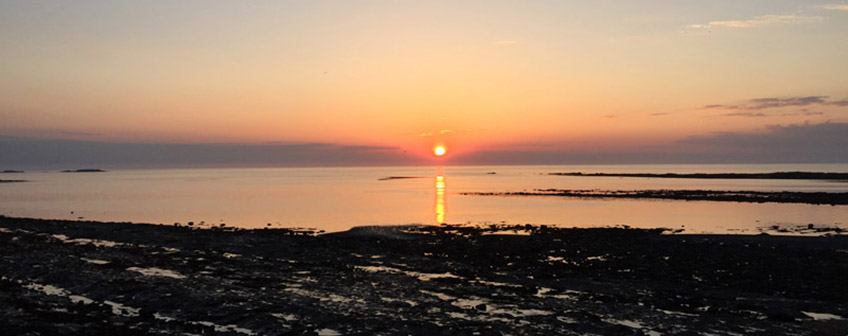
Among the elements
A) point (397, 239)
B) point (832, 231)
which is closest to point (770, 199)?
point (832, 231)

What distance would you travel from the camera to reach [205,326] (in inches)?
577

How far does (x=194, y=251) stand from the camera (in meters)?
29.4

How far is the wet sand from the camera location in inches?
592

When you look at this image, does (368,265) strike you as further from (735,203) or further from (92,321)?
(735,203)

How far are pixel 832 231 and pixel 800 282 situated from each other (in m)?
22.2

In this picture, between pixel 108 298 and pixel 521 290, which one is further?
pixel 521 290

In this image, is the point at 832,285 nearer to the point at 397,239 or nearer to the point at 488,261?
the point at 488,261

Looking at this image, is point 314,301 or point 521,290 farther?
point 521,290

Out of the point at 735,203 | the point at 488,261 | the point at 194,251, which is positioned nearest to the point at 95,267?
the point at 194,251

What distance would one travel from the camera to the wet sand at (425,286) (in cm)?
1504

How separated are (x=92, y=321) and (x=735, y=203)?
226ft

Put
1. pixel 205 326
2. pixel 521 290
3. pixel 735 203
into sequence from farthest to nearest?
1. pixel 735 203
2. pixel 521 290
3. pixel 205 326

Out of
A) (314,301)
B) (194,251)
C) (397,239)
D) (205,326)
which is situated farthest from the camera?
(397,239)

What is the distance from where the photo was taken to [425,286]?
66.6 feet
